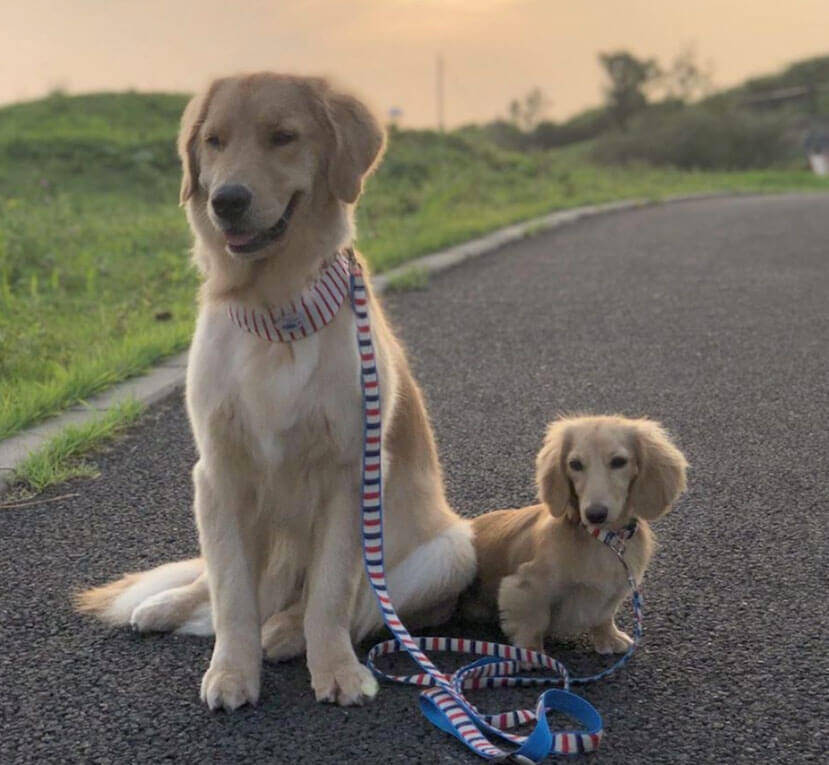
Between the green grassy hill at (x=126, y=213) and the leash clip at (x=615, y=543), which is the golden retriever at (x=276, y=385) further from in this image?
the green grassy hill at (x=126, y=213)

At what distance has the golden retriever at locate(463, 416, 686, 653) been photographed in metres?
3.28

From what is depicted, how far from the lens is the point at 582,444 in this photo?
3.30 m

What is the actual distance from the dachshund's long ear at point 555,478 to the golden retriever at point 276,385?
0.46m

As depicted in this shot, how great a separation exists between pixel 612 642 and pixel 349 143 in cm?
158

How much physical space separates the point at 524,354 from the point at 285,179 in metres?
4.56

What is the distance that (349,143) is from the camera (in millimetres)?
3209

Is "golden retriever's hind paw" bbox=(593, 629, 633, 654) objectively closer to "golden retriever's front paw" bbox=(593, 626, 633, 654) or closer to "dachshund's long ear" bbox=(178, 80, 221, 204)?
"golden retriever's front paw" bbox=(593, 626, 633, 654)

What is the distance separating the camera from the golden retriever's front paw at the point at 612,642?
3.33m

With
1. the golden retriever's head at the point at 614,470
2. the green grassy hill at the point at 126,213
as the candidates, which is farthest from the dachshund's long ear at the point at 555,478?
the green grassy hill at the point at 126,213

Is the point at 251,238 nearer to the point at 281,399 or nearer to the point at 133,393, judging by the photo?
the point at 281,399

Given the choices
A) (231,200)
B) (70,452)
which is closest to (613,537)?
(231,200)

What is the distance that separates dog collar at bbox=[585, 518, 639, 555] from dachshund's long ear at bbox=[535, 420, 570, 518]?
0.34 feet

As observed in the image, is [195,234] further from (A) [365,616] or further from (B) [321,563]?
(A) [365,616]

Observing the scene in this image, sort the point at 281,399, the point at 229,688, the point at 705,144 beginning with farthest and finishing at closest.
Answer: the point at 705,144
the point at 281,399
the point at 229,688
